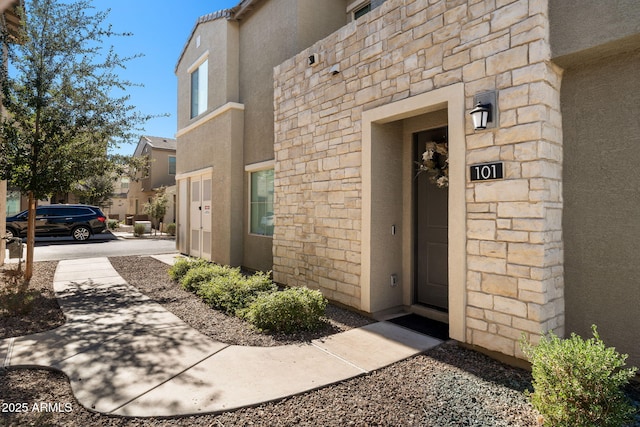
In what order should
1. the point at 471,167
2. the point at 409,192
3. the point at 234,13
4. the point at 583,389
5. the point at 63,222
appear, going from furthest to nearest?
the point at 63,222, the point at 234,13, the point at 409,192, the point at 471,167, the point at 583,389

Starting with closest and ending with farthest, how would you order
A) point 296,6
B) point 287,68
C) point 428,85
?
point 428,85, point 287,68, point 296,6

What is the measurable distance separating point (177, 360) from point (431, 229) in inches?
147

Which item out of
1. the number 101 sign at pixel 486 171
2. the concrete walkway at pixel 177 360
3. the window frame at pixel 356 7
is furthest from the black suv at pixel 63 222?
the number 101 sign at pixel 486 171

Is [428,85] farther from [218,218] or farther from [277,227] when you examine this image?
[218,218]

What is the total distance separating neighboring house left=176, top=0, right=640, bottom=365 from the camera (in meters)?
3.29

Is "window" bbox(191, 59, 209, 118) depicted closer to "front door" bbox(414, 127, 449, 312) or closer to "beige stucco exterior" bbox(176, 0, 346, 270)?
"beige stucco exterior" bbox(176, 0, 346, 270)

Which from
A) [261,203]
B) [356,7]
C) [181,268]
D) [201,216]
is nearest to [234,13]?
[356,7]

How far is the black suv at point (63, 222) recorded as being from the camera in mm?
15039

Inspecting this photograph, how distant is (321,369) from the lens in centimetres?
344

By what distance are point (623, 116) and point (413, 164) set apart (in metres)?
2.54

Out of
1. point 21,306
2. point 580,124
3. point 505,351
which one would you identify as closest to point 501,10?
point 580,124

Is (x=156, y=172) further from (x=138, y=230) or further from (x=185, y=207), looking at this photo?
(x=185, y=207)

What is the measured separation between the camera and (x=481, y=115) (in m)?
3.65

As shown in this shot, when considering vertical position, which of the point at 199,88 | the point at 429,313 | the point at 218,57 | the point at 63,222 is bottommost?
the point at 429,313
